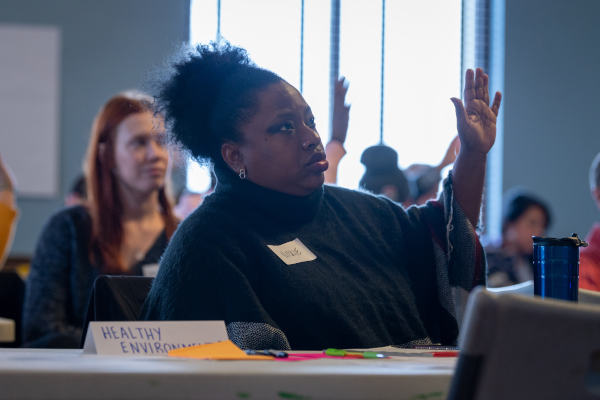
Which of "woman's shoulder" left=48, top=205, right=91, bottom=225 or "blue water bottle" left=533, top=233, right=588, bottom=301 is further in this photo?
"woman's shoulder" left=48, top=205, right=91, bottom=225

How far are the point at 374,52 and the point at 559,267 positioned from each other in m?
5.64

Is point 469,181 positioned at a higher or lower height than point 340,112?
lower

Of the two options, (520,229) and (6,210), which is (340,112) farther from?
(520,229)

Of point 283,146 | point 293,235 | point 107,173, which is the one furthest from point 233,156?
point 107,173

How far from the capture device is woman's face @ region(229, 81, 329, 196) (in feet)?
4.61

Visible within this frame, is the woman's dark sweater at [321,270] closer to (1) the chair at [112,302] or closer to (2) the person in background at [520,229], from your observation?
(1) the chair at [112,302]

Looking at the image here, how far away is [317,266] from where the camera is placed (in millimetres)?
1301

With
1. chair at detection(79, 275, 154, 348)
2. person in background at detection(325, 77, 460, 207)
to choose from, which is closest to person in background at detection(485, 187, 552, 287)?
person in background at detection(325, 77, 460, 207)

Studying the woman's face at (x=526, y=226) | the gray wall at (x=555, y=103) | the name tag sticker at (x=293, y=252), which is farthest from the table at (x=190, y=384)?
the gray wall at (x=555, y=103)

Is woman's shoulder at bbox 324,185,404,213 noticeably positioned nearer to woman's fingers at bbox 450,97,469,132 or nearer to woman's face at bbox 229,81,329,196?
woman's face at bbox 229,81,329,196

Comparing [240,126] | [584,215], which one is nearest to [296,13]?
[584,215]

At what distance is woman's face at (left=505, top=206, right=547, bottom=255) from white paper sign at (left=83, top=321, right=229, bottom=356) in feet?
11.1

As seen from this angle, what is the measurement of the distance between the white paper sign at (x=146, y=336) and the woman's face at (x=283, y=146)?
2.06 feet

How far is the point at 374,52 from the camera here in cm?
640
